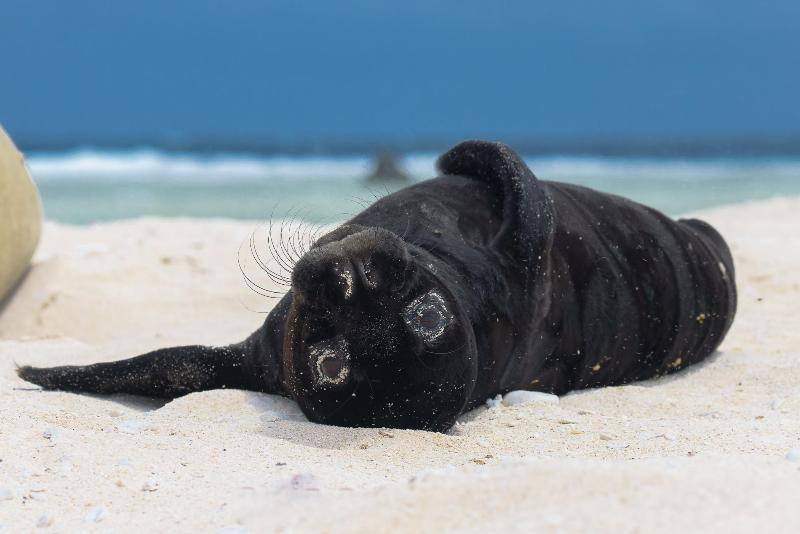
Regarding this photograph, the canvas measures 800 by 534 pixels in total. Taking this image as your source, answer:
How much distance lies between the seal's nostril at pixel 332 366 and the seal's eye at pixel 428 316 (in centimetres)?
21

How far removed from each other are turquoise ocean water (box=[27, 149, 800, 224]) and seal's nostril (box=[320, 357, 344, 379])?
688 cm

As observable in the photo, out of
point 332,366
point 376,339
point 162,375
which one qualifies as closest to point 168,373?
point 162,375

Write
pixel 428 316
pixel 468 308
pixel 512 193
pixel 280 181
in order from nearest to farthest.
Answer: pixel 428 316 → pixel 468 308 → pixel 512 193 → pixel 280 181

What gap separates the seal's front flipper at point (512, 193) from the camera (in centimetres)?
334

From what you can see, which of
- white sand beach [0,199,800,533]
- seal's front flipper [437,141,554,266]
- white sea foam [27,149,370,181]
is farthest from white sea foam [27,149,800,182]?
white sand beach [0,199,800,533]

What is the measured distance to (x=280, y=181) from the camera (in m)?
23.8

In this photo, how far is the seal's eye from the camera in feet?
8.61

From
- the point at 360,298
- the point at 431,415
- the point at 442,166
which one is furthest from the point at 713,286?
the point at 360,298

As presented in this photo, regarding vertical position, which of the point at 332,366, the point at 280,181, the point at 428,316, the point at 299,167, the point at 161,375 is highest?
the point at 299,167

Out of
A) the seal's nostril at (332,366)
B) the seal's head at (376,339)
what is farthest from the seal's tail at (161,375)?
the seal's nostril at (332,366)

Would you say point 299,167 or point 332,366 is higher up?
point 299,167

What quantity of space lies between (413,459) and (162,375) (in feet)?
4.46

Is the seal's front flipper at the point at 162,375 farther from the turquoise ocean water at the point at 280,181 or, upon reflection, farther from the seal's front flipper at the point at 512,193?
the turquoise ocean water at the point at 280,181

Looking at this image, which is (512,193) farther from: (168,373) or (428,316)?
(168,373)
